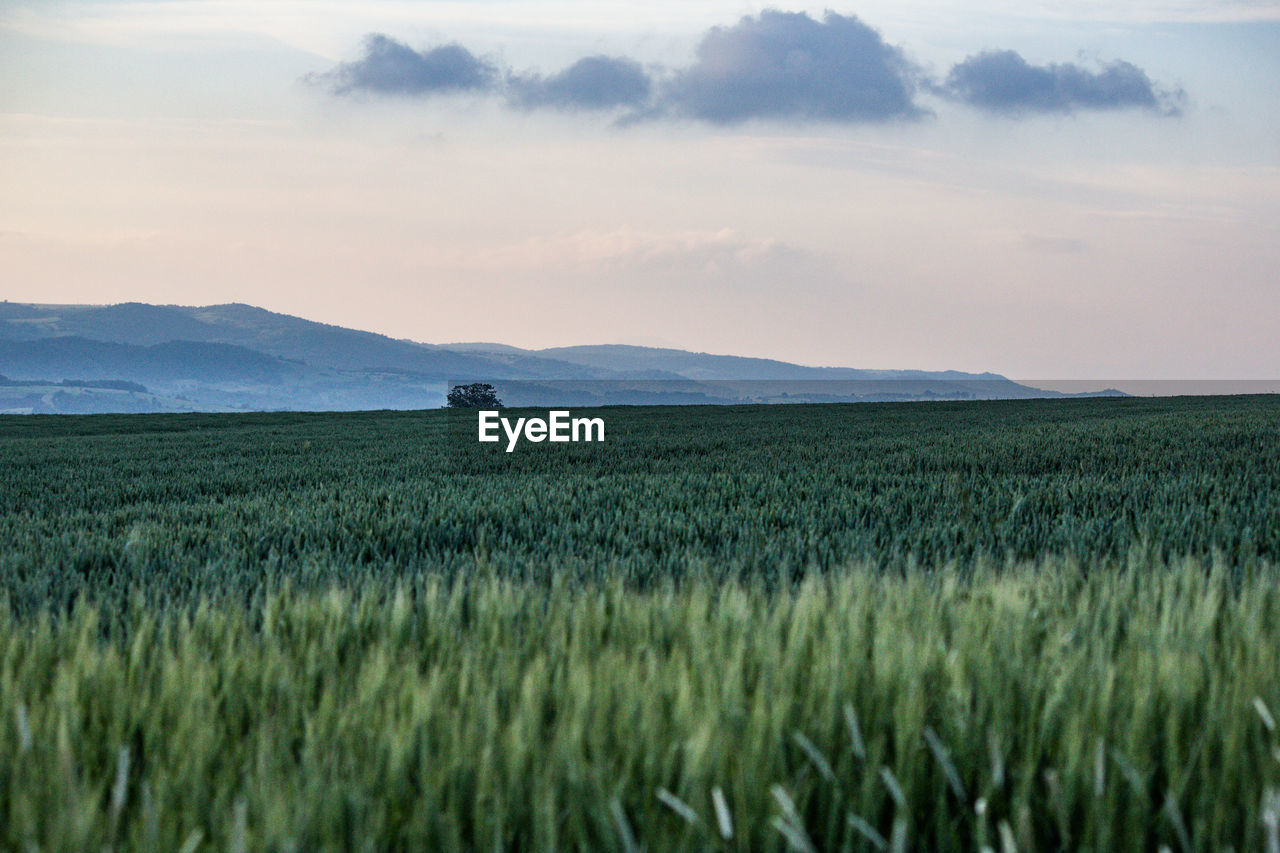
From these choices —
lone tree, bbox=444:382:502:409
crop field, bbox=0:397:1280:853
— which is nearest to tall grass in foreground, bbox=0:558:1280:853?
crop field, bbox=0:397:1280:853

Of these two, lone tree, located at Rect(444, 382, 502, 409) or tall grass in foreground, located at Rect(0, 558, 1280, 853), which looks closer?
tall grass in foreground, located at Rect(0, 558, 1280, 853)

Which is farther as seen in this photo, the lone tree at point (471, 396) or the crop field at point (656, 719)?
the lone tree at point (471, 396)

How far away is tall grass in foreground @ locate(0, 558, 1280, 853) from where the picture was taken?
4.48 ft

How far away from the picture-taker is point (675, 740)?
1.56 m

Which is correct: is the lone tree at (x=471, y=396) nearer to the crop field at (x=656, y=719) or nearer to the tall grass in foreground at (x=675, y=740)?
the crop field at (x=656, y=719)

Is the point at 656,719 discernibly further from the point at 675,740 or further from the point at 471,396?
the point at 471,396

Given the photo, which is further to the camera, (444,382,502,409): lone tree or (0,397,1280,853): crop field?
(444,382,502,409): lone tree

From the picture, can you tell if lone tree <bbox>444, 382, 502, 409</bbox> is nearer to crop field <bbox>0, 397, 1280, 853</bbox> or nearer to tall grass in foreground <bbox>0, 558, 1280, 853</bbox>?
crop field <bbox>0, 397, 1280, 853</bbox>

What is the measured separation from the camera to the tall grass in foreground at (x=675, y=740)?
4.48ft

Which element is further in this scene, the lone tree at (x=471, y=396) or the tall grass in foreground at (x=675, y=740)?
the lone tree at (x=471, y=396)

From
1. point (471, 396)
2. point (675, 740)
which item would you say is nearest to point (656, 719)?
point (675, 740)

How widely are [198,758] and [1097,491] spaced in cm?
719

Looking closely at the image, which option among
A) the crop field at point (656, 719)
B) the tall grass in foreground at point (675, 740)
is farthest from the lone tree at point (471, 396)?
the tall grass in foreground at point (675, 740)

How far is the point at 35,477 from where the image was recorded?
12781 mm
